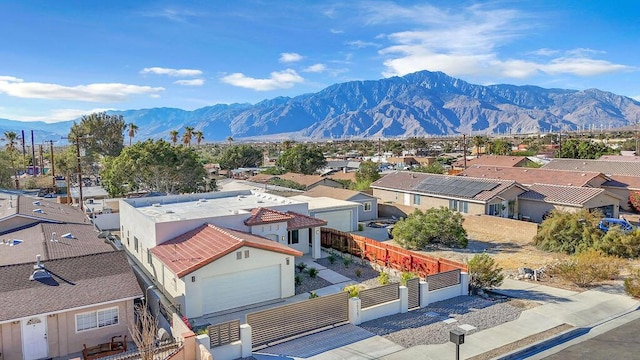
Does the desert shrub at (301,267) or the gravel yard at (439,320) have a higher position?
the desert shrub at (301,267)

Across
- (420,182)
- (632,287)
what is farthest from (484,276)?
(420,182)

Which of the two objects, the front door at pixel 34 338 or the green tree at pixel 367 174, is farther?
the green tree at pixel 367 174

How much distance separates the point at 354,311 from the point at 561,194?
90.5ft

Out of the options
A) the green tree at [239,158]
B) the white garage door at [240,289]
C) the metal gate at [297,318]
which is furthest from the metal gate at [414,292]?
the green tree at [239,158]

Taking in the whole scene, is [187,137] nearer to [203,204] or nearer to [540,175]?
[203,204]

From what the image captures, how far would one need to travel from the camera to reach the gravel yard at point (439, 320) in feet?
54.7

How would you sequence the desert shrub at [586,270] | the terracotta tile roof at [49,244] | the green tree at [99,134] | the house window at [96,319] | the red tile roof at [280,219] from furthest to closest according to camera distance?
the green tree at [99,134]
the red tile roof at [280,219]
the desert shrub at [586,270]
the terracotta tile roof at [49,244]
the house window at [96,319]

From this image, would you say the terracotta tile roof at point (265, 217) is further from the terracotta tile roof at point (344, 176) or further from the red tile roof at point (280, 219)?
the terracotta tile roof at point (344, 176)

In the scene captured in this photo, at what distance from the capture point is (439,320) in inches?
714

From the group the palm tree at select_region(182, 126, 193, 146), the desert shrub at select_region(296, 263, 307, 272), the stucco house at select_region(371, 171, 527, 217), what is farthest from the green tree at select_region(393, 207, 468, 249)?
the palm tree at select_region(182, 126, 193, 146)

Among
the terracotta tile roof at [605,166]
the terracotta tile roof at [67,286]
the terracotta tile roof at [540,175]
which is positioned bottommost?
the terracotta tile roof at [67,286]

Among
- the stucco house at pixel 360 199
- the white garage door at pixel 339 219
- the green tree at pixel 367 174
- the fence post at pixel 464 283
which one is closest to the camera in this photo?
the fence post at pixel 464 283

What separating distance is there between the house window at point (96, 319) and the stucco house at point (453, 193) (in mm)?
29217

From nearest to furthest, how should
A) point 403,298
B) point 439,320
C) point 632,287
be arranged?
point 439,320
point 403,298
point 632,287
